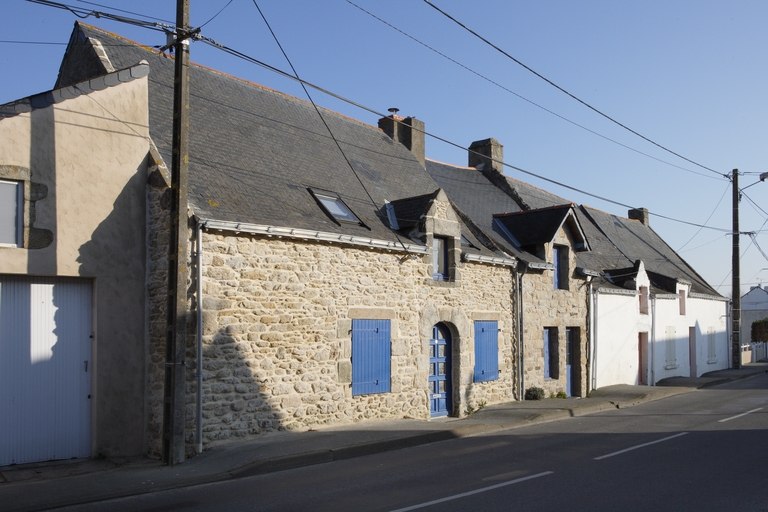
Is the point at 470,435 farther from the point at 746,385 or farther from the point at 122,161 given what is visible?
the point at 746,385

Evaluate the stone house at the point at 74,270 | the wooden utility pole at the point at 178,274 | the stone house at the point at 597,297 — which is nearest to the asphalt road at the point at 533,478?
the wooden utility pole at the point at 178,274

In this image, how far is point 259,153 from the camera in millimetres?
13898

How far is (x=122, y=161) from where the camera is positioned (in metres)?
10.9

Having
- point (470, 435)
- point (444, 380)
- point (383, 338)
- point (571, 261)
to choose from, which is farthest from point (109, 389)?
point (571, 261)

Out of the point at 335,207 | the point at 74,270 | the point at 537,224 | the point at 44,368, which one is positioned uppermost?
the point at 537,224

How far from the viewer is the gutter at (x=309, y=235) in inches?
420

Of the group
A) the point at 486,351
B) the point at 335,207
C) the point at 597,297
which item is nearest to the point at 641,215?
the point at 597,297

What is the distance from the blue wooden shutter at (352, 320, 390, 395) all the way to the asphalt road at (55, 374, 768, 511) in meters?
2.22

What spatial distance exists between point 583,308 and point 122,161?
14.0m

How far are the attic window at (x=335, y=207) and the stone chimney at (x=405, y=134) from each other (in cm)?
629

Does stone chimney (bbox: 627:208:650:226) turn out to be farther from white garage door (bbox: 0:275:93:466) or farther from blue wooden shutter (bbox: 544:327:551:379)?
white garage door (bbox: 0:275:93:466)

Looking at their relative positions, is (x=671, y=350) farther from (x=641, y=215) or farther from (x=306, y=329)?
(x=306, y=329)

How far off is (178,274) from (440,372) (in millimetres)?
7530

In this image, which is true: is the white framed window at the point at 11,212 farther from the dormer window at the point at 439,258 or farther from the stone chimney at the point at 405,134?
the stone chimney at the point at 405,134
